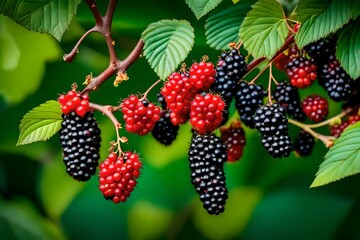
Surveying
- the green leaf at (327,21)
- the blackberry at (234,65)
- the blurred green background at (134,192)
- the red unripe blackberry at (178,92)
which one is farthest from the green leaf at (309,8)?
the blurred green background at (134,192)

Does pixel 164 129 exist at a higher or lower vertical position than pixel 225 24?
lower

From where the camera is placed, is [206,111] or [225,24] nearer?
[206,111]

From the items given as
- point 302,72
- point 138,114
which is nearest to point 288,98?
point 302,72

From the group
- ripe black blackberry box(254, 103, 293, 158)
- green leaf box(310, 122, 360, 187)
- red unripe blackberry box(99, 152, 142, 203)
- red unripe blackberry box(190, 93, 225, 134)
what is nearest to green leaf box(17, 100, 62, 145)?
red unripe blackberry box(99, 152, 142, 203)

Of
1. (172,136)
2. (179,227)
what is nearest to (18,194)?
(179,227)

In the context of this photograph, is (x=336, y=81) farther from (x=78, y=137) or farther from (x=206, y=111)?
(x=78, y=137)

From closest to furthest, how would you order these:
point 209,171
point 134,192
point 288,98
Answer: point 209,171, point 288,98, point 134,192

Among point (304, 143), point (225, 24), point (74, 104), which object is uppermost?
point (225, 24)
